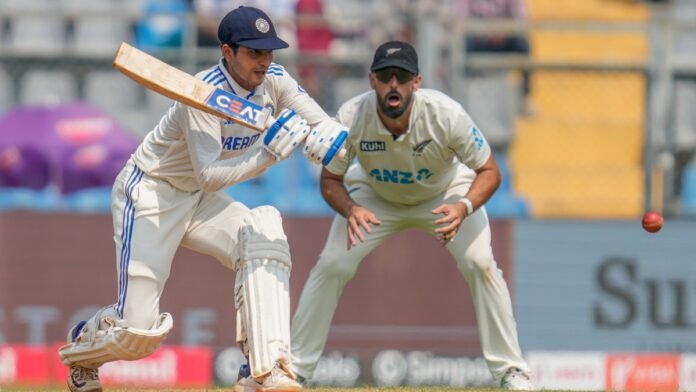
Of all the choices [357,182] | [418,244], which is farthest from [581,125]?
[357,182]

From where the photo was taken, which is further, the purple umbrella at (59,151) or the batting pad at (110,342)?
the purple umbrella at (59,151)

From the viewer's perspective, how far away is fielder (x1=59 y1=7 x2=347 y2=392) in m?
6.62

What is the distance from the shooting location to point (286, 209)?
1223 cm

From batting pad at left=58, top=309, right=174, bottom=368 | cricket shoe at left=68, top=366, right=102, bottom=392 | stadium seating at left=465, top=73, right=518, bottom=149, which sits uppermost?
stadium seating at left=465, top=73, right=518, bottom=149

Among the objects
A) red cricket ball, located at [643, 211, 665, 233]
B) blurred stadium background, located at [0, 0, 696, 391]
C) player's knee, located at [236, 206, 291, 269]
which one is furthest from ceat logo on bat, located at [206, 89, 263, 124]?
blurred stadium background, located at [0, 0, 696, 391]

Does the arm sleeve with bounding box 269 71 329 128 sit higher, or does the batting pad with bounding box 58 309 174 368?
the arm sleeve with bounding box 269 71 329 128

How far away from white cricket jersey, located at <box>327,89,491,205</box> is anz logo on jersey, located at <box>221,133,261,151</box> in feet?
2.80

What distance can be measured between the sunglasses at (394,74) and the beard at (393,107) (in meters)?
0.07

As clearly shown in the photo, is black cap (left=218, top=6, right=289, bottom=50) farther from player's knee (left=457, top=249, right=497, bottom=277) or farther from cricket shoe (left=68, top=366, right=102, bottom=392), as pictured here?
player's knee (left=457, top=249, right=497, bottom=277)

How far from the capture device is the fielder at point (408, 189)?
7.78 metres

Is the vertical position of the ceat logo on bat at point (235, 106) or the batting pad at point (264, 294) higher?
the ceat logo on bat at point (235, 106)

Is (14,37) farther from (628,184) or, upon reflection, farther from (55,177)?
(628,184)

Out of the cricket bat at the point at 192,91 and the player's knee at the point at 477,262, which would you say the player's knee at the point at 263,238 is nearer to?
the cricket bat at the point at 192,91

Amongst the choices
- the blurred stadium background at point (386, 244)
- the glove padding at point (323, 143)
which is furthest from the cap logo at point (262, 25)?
the blurred stadium background at point (386, 244)
